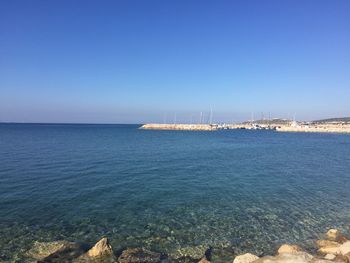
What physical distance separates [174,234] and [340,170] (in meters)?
33.3

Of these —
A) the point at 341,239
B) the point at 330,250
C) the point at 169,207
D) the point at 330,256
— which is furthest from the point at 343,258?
the point at 169,207

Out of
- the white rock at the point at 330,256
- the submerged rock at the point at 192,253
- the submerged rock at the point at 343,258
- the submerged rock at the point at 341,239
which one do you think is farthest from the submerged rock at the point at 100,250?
the submerged rock at the point at 341,239

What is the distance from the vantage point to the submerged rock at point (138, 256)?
14.0 meters

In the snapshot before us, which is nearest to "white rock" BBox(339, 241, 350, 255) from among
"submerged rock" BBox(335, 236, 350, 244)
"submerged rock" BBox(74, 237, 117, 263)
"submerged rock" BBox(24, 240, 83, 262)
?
"submerged rock" BBox(335, 236, 350, 244)

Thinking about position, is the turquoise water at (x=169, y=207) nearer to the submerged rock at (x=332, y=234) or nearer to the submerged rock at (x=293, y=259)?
the submerged rock at (x=332, y=234)

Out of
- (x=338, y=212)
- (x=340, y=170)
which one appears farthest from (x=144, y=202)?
(x=340, y=170)

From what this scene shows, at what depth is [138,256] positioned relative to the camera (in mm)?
14367

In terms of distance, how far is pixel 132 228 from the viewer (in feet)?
59.6

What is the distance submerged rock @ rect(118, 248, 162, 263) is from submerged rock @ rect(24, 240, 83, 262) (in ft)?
7.56

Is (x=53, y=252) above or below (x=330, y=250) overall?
A: above

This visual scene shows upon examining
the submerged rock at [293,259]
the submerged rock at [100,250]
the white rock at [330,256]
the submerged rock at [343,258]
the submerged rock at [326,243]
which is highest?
the submerged rock at [293,259]

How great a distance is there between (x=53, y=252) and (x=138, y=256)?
14.2 ft

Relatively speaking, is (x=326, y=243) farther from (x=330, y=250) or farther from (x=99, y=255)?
(x=99, y=255)

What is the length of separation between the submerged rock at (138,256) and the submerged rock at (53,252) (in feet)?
7.56
